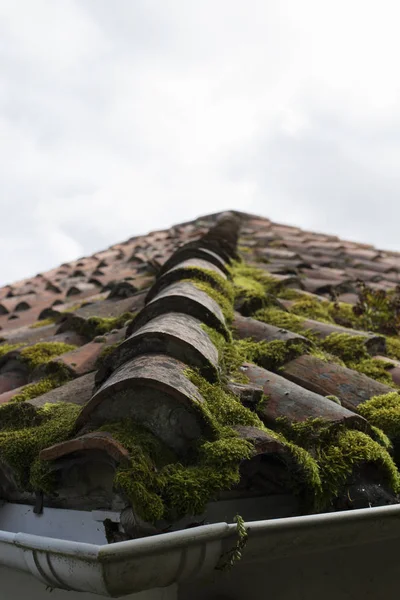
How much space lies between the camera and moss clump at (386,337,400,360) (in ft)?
8.97

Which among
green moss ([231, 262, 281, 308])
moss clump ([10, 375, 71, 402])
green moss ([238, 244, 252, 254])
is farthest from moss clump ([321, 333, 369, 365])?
green moss ([238, 244, 252, 254])

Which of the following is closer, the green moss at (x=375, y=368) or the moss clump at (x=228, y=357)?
the moss clump at (x=228, y=357)

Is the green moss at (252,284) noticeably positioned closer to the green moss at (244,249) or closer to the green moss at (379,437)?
the green moss at (244,249)

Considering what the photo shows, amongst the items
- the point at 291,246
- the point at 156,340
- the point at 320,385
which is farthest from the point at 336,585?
the point at 291,246

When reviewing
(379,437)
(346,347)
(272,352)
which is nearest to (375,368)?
(346,347)

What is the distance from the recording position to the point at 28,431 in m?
1.66

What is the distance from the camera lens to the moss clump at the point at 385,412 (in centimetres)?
184

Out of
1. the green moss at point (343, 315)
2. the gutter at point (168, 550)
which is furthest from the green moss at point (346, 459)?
the green moss at point (343, 315)

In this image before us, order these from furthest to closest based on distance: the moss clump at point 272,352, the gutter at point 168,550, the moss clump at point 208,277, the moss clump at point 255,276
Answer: the moss clump at point 255,276 < the moss clump at point 208,277 < the moss clump at point 272,352 < the gutter at point 168,550

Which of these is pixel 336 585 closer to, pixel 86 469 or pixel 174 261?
pixel 86 469

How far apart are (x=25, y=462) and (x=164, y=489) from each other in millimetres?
484

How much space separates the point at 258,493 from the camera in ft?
4.97

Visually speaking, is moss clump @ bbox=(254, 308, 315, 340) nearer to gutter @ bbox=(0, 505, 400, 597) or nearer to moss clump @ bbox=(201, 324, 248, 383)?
moss clump @ bbox=(201, 324, 248, 383)

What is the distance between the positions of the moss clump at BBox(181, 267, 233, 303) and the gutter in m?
1.76
